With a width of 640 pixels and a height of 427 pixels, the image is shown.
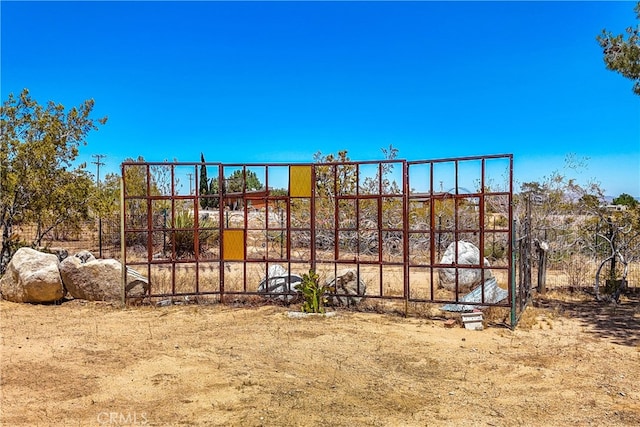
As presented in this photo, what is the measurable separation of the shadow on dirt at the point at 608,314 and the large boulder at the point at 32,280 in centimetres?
887

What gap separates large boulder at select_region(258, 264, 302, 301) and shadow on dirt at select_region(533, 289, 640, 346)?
4492 millimetres

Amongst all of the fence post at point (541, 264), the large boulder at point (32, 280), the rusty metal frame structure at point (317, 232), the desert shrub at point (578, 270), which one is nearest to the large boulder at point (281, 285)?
the rusty metal frame structure at point (317, 232)

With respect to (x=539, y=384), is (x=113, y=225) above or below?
above

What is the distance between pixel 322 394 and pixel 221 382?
41.9 inches

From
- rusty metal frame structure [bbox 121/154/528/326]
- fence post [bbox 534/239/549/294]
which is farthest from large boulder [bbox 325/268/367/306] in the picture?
fence post [bbox 534/239/549/294]

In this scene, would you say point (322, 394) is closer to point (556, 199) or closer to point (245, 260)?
point (245, 260)

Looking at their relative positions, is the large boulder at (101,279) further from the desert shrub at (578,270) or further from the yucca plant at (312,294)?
the desert shrub at (578,270)

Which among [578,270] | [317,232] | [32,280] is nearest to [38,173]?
[32,280]

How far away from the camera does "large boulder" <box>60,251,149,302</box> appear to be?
9.27m

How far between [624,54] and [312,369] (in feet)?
23.4

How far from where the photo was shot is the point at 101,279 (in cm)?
927

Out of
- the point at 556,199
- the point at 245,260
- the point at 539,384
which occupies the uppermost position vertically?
the point at 556,199

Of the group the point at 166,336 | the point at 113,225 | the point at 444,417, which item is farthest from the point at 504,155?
the point at 113,225

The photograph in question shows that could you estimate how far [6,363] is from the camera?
5.76 meters
